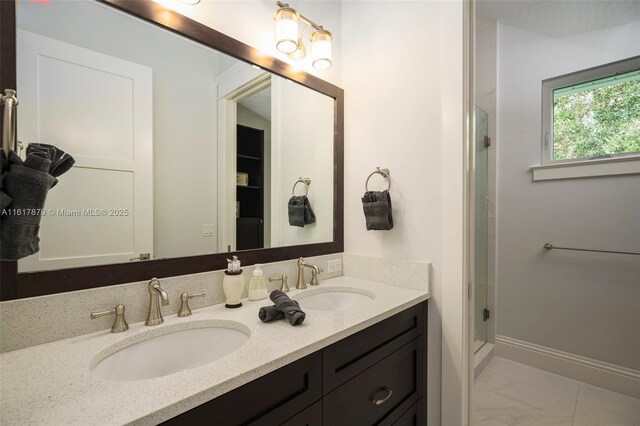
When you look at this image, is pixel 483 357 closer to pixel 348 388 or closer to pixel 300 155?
pixel 348 388

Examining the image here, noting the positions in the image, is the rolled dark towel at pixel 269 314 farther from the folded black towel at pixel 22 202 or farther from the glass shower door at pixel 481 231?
the glass shower door at pixel 481 231

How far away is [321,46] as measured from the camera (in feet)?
4.69

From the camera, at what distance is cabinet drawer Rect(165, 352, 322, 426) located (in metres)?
0.60

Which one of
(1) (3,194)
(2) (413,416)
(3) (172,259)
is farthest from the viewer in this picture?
(2) (413,416)

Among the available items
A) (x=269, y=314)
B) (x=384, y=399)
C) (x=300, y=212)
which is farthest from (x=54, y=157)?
(x=384, y=399)

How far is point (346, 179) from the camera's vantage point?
1.67 metres

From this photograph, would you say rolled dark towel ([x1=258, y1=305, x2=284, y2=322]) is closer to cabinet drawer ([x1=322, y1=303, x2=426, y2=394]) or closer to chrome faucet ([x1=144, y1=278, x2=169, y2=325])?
cabinet drawer ([x1=322, y1=303, x2=426, y2=394])

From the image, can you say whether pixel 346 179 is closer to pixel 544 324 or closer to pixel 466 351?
pixel 466 351

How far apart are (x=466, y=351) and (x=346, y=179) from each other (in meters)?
1.03

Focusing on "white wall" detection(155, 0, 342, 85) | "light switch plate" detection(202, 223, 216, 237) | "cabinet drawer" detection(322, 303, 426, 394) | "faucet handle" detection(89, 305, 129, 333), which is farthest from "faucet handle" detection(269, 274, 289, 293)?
"white wall" detection(155, 0, 342, 85)

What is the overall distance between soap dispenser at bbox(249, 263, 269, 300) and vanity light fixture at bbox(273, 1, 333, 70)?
1.03 m

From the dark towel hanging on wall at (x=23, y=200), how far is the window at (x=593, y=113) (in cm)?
274

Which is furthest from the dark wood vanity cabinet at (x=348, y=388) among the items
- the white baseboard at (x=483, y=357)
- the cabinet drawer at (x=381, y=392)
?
the white baseboard at (x=483, y=357)

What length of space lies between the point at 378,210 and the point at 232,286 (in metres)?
0.75
